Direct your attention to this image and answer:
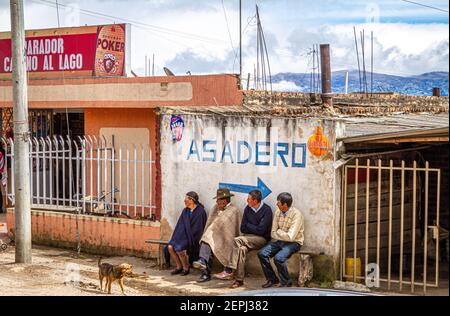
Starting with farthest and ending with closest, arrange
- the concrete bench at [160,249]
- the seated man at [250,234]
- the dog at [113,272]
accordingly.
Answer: the concrete bench at [160,249] → the seated man at [250,234] → the dog at [113,272]

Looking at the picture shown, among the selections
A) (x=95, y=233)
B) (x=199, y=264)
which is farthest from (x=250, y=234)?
(x=95, y=233)

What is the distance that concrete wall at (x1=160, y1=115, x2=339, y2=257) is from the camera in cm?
815

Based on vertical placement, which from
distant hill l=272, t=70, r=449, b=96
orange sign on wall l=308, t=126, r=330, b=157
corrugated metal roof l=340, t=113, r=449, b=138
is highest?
distant hill l=272, t=70, r=449, b=96

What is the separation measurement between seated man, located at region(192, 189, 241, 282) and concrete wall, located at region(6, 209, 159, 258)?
1.33 metres

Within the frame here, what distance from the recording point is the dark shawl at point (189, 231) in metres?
8.98

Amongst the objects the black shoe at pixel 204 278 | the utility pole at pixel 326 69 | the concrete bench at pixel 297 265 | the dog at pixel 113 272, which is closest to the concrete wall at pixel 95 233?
the black shoe at pixel 204 278

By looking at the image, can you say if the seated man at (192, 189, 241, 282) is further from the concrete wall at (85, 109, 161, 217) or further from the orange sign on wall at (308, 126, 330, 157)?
the concrete wall at (85, 109, 161, 217)

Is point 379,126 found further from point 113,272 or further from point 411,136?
point 113,272

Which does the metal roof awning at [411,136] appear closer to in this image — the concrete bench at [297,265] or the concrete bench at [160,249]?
the concrete bench at [297,265]

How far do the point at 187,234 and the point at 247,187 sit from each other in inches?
41.0

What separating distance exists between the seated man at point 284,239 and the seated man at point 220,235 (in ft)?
2.27

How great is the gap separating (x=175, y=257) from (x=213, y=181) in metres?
1.16

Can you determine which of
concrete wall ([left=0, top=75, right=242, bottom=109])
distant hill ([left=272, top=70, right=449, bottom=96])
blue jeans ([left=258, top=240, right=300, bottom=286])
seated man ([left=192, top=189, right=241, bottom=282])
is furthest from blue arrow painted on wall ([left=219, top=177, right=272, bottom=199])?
distant hill ([left=272, top=70, right=449, bottom=96])
